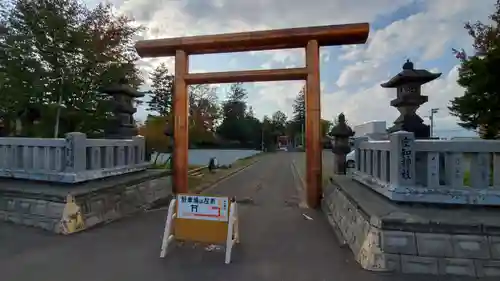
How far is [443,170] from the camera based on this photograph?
367 cm

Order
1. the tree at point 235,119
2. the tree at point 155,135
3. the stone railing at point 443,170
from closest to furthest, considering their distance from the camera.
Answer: the stone railing at point 443,170
the tree at point 155,135
the tree at point 235,119

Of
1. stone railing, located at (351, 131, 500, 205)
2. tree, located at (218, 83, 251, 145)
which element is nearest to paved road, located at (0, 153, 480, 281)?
stone railing, located at (351, 131, 500, 205)

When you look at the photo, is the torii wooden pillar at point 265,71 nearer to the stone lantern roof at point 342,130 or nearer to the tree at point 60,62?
the stone lantern roof at point 342,130

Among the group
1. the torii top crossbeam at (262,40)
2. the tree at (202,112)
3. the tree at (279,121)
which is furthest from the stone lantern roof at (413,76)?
the tree at (279,121)

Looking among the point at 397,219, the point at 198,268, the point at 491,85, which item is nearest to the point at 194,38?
the point at 198,268

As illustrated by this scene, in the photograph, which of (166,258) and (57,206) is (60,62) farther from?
(166,258)

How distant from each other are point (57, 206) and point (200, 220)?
2.15 meters

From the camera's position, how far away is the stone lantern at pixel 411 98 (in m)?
5.27

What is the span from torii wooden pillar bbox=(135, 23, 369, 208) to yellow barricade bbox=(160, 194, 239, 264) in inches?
117

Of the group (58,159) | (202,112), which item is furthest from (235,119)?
(58,159)

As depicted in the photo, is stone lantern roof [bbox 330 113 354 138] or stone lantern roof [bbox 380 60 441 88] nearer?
stone lantern roof [bbox 380 60 441 88]

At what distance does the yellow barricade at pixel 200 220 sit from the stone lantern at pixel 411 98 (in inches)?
130

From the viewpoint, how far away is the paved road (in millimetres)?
3109

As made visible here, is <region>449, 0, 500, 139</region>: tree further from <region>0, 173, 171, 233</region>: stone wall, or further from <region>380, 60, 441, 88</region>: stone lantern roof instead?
<region>0, 173, 171, 233</region>: stone wall
